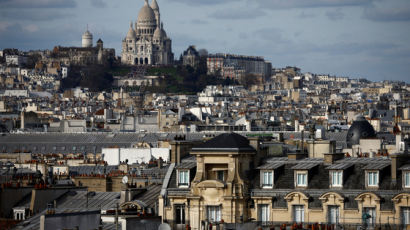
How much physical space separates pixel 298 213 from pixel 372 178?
153cm

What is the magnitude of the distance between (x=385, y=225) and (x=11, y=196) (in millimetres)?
11081

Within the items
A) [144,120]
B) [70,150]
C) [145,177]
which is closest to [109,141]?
[70,150]

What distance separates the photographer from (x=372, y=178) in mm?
27328

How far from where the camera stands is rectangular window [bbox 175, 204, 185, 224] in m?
28.6

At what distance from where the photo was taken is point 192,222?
28.1 meters

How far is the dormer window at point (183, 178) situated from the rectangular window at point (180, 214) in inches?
19.2

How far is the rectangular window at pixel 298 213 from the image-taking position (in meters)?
27.6

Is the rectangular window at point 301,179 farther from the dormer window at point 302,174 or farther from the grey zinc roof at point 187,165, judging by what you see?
the grey zinc roof at point 187,165

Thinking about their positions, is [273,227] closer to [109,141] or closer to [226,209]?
[226,209]

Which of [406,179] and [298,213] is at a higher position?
[406,179]

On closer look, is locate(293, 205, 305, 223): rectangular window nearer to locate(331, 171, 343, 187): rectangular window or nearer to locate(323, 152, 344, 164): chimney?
locate(331, 171, 343, 187): rectangular window

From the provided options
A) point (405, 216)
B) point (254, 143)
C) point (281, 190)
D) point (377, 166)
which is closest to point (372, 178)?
point (377, 166)

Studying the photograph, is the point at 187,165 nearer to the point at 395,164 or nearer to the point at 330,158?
the point at 330,158

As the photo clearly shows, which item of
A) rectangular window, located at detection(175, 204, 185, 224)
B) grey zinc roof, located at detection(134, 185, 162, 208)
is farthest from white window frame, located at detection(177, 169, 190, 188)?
grey zinc roof, located at detection(134, 185, 162, 208)
